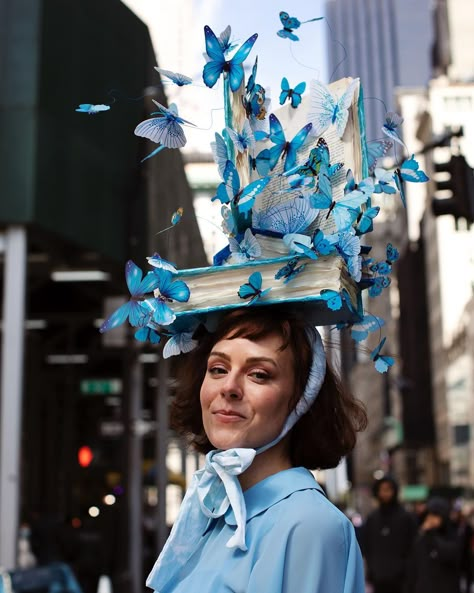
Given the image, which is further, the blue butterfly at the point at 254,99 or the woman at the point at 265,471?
the blue butterfly at the point at 254,99

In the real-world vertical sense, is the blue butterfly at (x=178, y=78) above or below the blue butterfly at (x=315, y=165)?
above

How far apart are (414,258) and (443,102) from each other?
51.3 feet

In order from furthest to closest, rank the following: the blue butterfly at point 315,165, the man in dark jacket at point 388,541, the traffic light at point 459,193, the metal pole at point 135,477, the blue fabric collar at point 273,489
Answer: the metal pole at point 135,477, the traffic light at point 459,193, the man in dark jacket at point 388,541, the blue butterfly at point 315,165, the blue fabric collar at point 273,489

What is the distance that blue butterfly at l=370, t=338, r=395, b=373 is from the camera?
2.88 meters

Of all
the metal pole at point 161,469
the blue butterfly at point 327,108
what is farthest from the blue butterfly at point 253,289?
the metal pole at point 161,469

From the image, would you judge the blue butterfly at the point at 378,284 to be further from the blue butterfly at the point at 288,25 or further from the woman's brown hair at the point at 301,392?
the blue butterfly at the point at 288,25

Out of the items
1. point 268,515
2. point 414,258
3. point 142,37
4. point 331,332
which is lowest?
point 268,515

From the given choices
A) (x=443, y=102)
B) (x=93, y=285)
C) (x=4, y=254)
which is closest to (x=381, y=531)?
(x=4, y=254)

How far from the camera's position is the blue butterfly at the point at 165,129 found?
8.78 ft

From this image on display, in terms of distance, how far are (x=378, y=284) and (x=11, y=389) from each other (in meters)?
10.2

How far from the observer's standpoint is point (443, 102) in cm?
10019

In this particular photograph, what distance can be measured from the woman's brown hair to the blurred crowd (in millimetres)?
6807

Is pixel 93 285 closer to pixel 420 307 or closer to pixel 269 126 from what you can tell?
pixel 269 126

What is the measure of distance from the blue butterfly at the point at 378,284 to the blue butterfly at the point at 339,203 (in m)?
0.26
